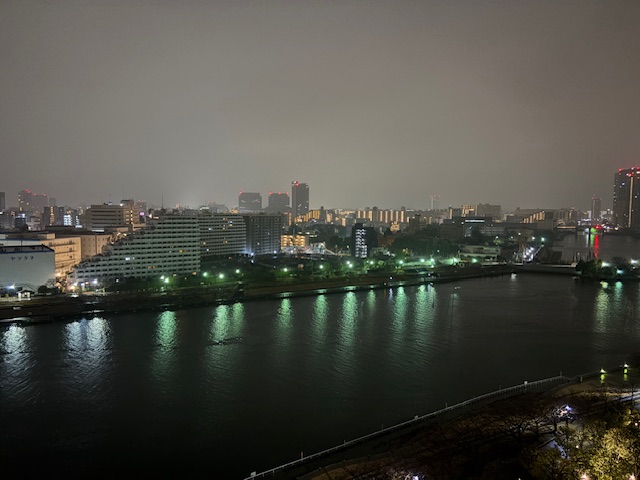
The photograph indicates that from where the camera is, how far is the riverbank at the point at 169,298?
7215 millimetres

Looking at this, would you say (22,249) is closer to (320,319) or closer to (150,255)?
(150,255)

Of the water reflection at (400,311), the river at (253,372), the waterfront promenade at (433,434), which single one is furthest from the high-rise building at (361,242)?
the waterfront promenade at (433,434)

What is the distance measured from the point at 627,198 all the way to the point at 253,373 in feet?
128

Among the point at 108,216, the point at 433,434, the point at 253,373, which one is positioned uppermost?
the point at 108,216

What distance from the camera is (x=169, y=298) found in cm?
836

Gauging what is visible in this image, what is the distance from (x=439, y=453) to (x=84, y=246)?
11.5 meters

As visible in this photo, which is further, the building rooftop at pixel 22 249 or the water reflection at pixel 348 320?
the building rooftop at pixel 22 249

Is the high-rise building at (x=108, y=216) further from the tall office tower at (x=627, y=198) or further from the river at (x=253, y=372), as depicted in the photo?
the tall office tower at (x=627, y=198)

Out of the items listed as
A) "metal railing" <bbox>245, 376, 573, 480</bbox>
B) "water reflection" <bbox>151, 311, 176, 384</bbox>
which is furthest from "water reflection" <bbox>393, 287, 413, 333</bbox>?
"water reflection" <bbox>151, 311, 176, 384</bbox>

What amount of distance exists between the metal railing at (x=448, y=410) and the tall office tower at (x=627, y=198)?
35.5 meters

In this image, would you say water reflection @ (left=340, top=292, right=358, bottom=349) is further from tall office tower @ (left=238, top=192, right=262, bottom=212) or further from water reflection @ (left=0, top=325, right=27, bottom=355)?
tall office tower @ (left=238, top=192, right=262, bottom=212)

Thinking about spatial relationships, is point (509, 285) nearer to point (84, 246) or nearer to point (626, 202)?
point (84, 246)

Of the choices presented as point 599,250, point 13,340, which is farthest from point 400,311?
point 599,250

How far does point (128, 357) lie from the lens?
17.6 ft
